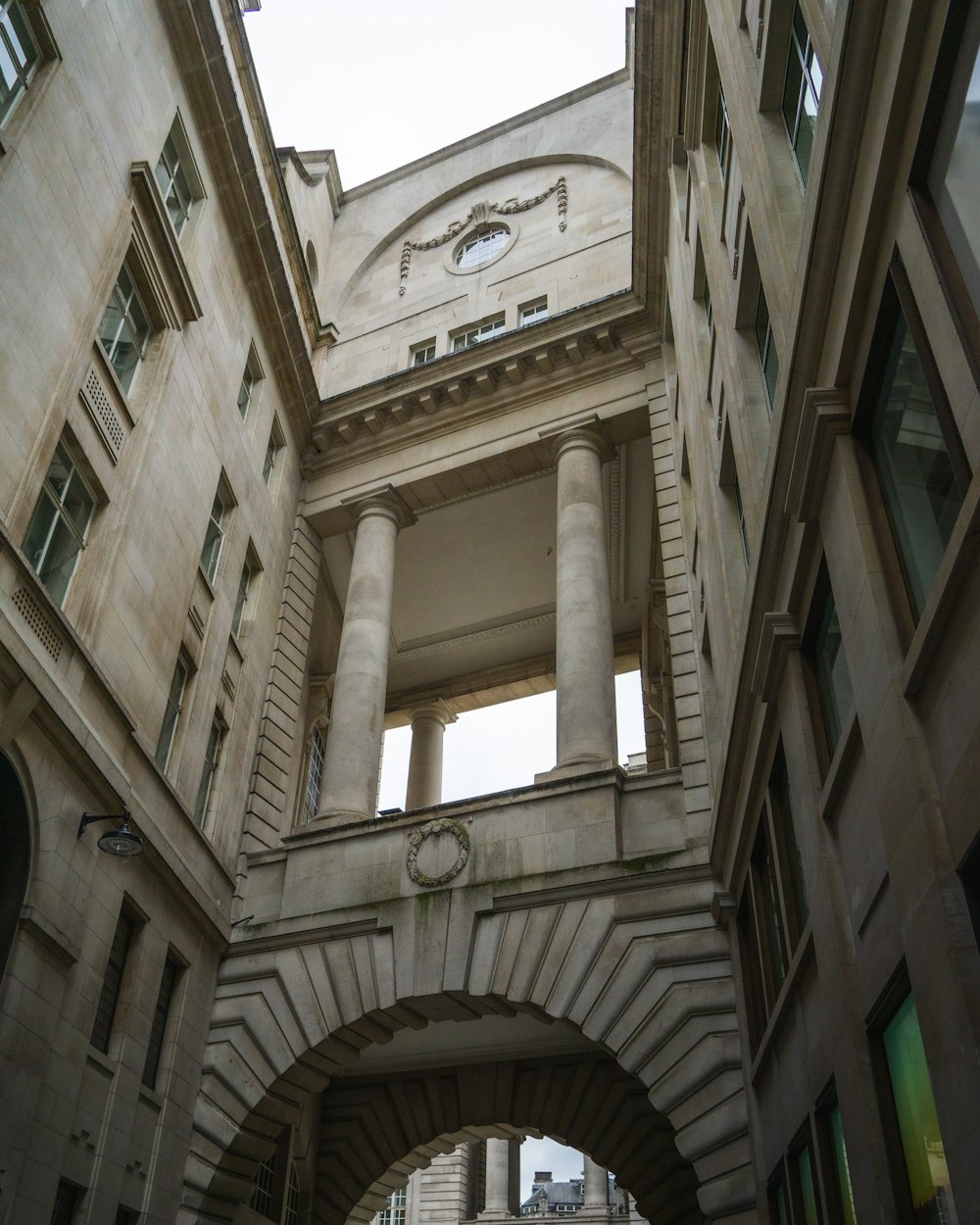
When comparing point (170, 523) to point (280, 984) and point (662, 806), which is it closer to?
point (280, 984)

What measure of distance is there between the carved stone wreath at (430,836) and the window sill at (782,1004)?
5.46m

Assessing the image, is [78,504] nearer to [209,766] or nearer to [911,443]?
[209,766]

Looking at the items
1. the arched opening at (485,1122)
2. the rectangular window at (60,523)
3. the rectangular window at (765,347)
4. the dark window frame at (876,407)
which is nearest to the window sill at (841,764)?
the dark window frame at (876,407)

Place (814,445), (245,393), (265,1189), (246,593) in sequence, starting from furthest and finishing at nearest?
(245,393)
(246,593)
(265,1189)
(814,445)

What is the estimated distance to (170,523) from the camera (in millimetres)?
18047

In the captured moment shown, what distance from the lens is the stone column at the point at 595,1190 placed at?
48.8 metres

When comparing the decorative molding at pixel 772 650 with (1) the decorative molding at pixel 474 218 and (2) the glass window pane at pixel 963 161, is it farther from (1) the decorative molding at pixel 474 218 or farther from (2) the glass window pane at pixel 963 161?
(1) the decorative molding at pixel 474 218

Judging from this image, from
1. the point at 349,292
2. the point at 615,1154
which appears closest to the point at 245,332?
the point at 349,292

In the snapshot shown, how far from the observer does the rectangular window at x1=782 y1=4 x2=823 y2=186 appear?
1037cm

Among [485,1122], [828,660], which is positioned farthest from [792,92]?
[485,1122]

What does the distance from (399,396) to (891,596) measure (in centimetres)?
1852

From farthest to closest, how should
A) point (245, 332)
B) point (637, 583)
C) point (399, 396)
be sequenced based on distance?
point (637, 583) < point (399, 396) < point (245, 332)

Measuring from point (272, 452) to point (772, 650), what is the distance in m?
16.7

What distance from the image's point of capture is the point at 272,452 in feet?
81.3
